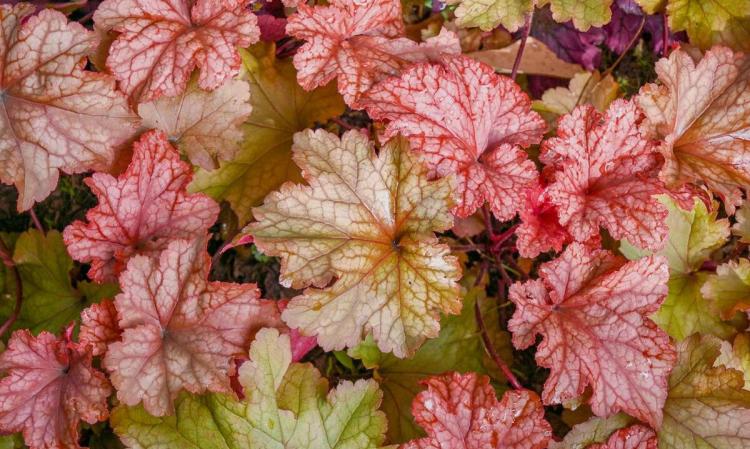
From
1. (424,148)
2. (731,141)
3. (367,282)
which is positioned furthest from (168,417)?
(731,141)

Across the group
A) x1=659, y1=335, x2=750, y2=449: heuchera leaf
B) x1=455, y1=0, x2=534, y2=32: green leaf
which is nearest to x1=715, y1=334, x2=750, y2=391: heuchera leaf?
x1=659, y1=335, x2=750, y2=449: heuchera leaf

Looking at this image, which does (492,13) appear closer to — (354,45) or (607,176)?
(354,45)

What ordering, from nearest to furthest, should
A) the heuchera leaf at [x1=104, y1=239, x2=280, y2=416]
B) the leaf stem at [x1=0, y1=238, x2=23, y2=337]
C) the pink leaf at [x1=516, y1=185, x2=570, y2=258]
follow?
the heuchera leaf at [x1=104, y1=239, x2=280, y2=416], the pink leaf at [x1=516, y1=185, x2=570, y2=258], the leaf stem at [x1=0, y1=238, x2=23, y2=337]

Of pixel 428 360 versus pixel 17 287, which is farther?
pixel 17 287

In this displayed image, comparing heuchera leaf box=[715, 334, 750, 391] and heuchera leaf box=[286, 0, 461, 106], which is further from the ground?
heuchera leaf box=[286, 0, 461, 106]

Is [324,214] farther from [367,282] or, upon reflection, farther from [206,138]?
[206,138]

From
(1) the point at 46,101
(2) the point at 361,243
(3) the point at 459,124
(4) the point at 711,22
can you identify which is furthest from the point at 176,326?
(4) the point at 711,22

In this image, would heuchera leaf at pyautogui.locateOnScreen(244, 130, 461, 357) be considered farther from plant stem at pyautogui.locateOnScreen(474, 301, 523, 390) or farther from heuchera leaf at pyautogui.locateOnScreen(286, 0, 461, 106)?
plant stem at pyautogui.locateOnScreen(474, 301, 523, 390)
